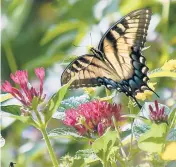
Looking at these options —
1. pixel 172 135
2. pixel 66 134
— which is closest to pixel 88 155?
pixel 66 134

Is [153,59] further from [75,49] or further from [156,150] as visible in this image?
[156,150]

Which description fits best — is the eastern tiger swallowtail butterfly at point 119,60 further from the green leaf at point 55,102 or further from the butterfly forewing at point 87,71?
the green leaf at point 55,102

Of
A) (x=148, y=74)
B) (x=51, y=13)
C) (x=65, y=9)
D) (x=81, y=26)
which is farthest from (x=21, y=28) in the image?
(x=148, y=74)

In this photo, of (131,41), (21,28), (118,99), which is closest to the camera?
(131,41)

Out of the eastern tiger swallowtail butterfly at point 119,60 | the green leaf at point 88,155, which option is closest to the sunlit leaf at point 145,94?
the eastern tiger swallowtail butterfly at point 119,60

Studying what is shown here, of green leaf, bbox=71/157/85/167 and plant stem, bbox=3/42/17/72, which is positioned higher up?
green leaf, bbox=71/157/85/167

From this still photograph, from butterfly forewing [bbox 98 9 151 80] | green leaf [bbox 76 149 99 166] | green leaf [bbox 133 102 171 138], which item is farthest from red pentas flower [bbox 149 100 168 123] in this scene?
butterfly forewing [bbox 98 9 151 80]

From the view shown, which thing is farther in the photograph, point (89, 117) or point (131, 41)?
point (131, 41)

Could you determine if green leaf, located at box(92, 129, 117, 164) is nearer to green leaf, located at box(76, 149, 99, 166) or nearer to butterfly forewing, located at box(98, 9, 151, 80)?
green leaf, located at box(76, 149, 99, 166)
